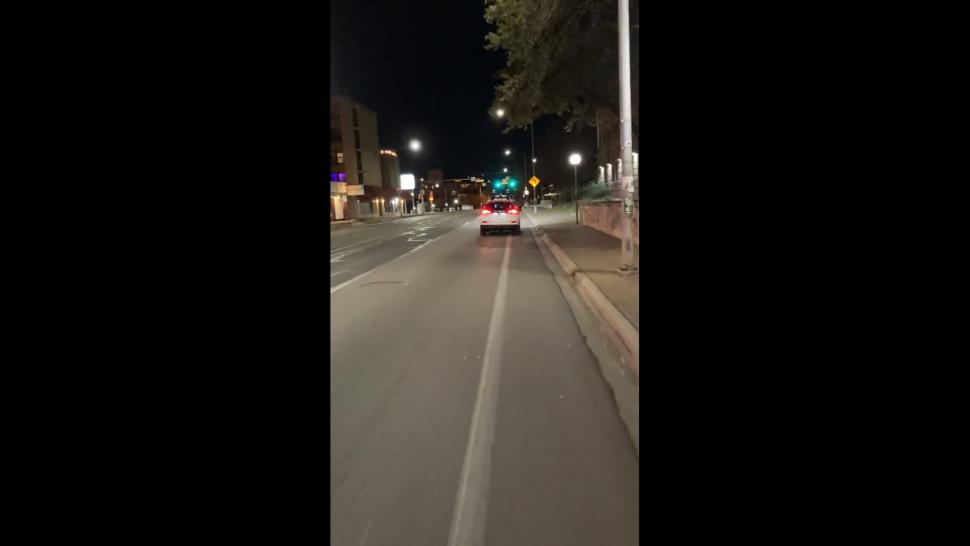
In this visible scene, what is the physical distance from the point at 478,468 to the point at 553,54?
15.0m

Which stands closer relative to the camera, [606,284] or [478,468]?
[478,468]

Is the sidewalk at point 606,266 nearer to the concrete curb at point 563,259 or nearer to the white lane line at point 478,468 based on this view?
the concrete curb at point 563,259

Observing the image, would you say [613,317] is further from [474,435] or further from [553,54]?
[553,54]

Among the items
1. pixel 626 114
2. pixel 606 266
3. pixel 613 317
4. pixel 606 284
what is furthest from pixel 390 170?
pixel 613 317

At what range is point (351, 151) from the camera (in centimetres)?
6900

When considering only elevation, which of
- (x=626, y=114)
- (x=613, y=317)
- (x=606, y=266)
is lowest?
(x=613, y=317)

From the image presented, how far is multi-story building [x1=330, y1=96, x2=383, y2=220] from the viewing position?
211ft

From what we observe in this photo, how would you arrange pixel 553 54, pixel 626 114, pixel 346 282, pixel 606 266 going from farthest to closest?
pixel 553 54 < pixel 606 266 < pixel 346 282 < pixel 626 114

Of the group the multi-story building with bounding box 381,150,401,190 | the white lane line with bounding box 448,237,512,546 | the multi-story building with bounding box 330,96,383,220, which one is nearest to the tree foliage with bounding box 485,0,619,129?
the white lane line with bounding box 448,237,512,546

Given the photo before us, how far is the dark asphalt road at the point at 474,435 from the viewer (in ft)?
8.82
